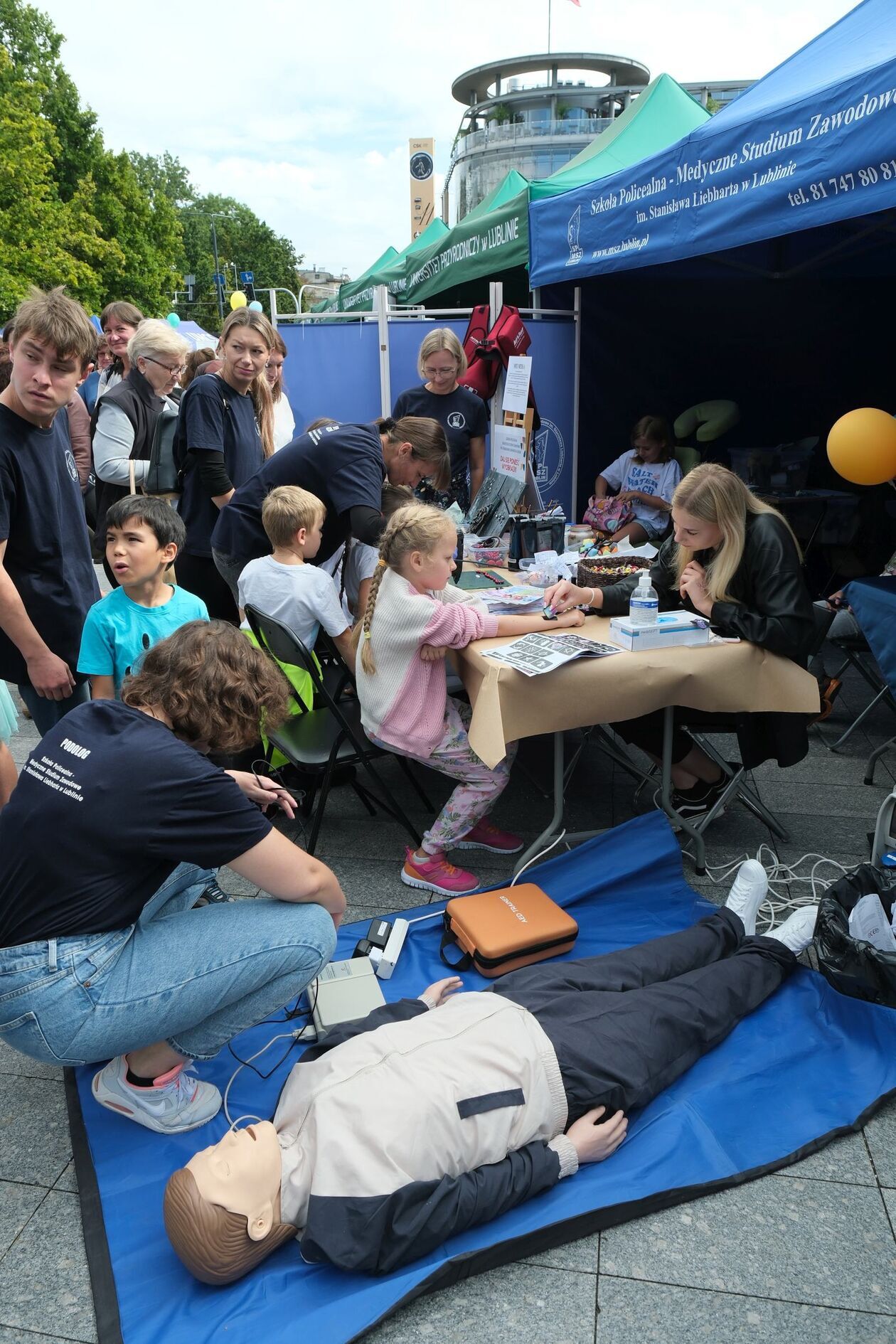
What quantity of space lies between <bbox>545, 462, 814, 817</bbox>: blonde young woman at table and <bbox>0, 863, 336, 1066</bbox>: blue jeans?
1572mm

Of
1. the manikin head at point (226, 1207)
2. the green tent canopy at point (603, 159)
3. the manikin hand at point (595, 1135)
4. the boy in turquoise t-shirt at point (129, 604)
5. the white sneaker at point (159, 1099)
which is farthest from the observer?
the green tent canopy at point (603, 159)

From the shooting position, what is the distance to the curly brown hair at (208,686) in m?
1.73

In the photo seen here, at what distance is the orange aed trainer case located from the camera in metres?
2.37

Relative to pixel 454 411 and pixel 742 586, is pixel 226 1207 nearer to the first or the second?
pixel 742 586

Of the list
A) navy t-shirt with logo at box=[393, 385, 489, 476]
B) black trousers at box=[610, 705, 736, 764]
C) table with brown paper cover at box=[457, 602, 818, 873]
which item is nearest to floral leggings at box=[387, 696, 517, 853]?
table with brown paper cover at box=[457, 602, 818, 873]

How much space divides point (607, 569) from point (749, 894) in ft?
4.05

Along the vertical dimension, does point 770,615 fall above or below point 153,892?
above

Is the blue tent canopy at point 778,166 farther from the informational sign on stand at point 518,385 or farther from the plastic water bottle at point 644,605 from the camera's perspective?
the plastic water bottle at point 644,605

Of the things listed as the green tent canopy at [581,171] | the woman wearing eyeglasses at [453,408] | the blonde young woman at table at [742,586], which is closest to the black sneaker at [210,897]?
the blonde young woman at table at [742,586]

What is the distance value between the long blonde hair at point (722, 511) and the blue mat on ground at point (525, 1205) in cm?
123

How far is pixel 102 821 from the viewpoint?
5.16 feet

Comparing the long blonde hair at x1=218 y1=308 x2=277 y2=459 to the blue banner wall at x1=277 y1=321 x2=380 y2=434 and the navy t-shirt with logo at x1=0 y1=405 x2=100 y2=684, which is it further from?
the blue banner wall at x1=277 y1=321 x2=380 y2=434

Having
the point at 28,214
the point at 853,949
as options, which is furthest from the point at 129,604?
the point at 28,214

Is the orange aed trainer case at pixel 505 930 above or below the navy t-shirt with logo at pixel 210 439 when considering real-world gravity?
below
